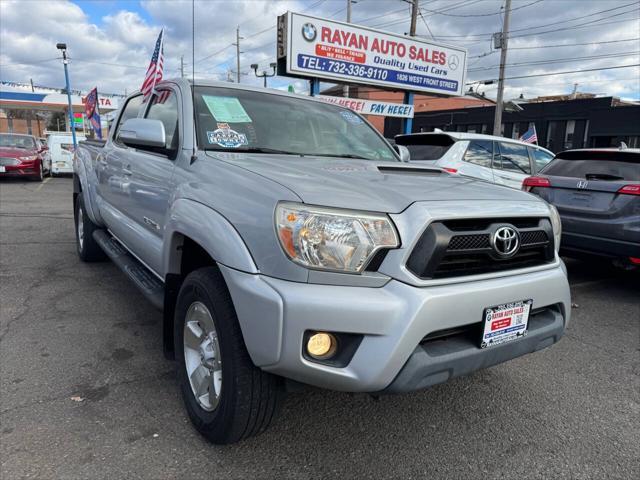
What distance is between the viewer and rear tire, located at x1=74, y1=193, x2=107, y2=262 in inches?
211

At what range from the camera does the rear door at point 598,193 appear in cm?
466

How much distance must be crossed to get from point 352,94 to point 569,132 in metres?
17.5

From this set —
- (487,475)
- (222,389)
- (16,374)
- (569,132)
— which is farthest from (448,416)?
(569,132)

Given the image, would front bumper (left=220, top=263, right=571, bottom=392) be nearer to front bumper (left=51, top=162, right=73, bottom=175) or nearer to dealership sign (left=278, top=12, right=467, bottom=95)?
dealership sign (left=278, top=12, right=467, bottom=95)

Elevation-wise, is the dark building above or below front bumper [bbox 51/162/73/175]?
above

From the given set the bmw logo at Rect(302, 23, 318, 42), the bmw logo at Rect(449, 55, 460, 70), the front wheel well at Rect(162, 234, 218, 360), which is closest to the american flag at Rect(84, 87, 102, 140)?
the bmw logo at Rect(302, 23, 318, 42)

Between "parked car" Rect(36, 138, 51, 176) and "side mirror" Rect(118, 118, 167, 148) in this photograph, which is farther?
"parked car" Rect(36, 138, 51, 176)

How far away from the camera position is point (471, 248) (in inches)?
81.0

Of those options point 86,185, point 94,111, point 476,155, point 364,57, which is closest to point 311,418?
point 86,185

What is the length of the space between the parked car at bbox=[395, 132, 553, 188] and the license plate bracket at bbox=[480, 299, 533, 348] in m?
4.92

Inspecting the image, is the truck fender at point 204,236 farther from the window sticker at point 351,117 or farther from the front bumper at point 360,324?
the window sticker at point 351,117

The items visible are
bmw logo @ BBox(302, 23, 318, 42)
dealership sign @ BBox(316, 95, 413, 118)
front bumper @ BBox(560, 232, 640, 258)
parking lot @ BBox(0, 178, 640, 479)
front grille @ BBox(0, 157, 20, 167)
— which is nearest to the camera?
parking lot @ BBox(0, 178, 640, 479)

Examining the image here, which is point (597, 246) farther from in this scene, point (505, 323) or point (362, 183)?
point (362, 183)

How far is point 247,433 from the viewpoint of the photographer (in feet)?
7.04
